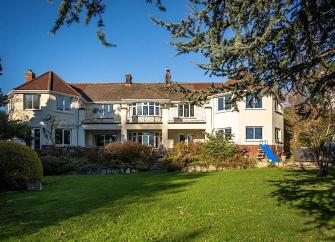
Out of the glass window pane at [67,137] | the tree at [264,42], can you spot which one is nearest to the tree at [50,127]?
the glass window pane at [67,137]

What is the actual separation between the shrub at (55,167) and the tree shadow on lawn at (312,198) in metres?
15.6

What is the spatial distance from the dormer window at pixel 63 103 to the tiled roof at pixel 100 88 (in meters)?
0.82

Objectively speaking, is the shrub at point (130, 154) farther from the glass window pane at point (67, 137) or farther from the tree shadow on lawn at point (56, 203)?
the glass window pane at point (67, 137)

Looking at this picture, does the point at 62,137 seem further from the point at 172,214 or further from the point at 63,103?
the point at 172,214

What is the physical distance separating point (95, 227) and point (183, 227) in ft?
6.75

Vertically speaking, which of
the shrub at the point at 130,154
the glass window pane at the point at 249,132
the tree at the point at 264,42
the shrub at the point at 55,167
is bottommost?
the shrub at the point at 55,167

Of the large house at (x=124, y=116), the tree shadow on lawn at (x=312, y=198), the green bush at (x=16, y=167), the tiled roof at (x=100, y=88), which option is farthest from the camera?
the tiled roof at (x=100, y=88)

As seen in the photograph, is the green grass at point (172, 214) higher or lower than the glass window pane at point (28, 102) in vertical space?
lower

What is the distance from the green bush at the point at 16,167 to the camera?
18.1 meters

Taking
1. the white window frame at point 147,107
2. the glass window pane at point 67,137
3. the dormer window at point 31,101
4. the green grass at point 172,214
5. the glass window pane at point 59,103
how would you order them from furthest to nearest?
the white window frame at point 147,107
the glass window pane at point 67,137
the glass window pane at point 59,103
the dormer window at point 31,101
the green grass at point 172,214

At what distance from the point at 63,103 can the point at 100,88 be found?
9216mm

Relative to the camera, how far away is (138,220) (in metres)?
10.1

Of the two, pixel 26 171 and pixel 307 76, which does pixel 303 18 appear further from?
pixel 26 171

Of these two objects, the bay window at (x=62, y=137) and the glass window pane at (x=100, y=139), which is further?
the glass window pane at (x=100, y=139)
